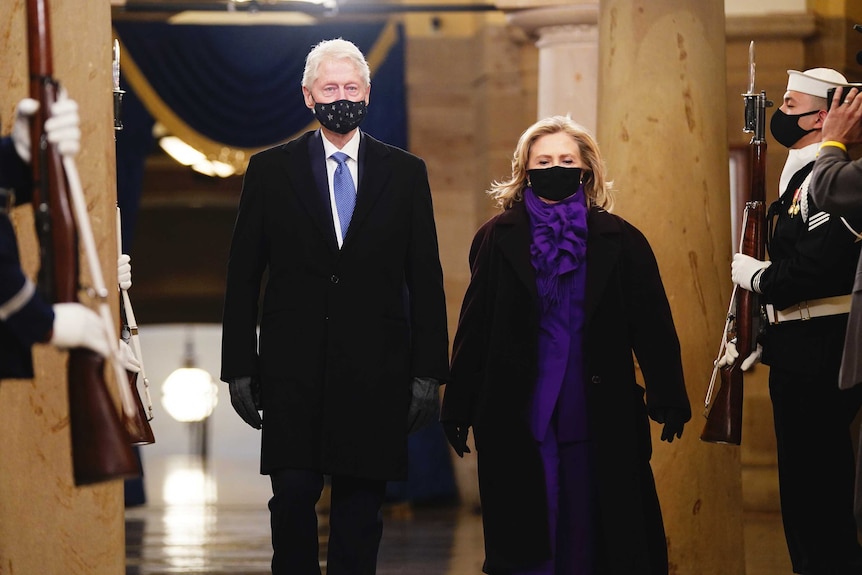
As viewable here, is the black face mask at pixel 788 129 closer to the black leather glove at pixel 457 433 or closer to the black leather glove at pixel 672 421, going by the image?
the black leather glove at pixel 672 421

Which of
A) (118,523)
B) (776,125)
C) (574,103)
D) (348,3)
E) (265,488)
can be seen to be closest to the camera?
(118,523)

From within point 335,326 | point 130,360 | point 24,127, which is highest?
point 24,127

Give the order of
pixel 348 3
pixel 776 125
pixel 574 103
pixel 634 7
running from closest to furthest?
pixel 776 125
pixel 634 7
pixel 574 103
pixel 348 3

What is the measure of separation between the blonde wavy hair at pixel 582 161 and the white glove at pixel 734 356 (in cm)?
74

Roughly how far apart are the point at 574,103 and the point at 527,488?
16.2 feet

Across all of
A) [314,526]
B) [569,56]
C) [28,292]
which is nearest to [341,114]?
[314,526]

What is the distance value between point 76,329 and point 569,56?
637 centimetres

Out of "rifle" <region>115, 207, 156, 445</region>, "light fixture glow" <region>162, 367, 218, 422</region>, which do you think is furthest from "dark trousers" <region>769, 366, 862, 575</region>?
"light fixture glow" <region>162, 367, 218, 422</region>

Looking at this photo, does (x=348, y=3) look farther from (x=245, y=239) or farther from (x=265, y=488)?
(x=245, y=239)

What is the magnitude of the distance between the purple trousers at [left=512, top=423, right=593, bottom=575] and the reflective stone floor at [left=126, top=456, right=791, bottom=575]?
2297mm

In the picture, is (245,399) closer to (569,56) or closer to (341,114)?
(341,114)

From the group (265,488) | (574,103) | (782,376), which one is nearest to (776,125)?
(782,376)

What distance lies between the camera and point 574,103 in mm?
9195

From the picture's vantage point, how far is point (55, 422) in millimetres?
4836
